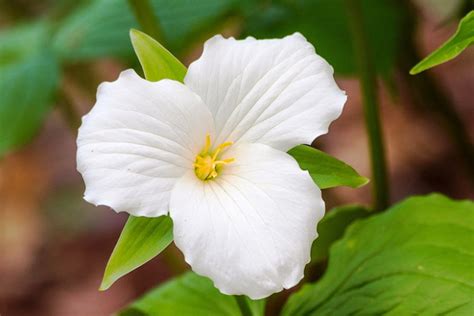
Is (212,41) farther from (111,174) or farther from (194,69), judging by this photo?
(111,174)

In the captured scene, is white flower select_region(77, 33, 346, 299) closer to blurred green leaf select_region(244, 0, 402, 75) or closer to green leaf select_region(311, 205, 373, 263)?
green leaf select_region(311, 205, 373, 263)

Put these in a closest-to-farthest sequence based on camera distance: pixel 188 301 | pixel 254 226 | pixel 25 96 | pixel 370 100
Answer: pixel 254 226 < pixel 188 301 < pixel 370 100 < pixel 25 96

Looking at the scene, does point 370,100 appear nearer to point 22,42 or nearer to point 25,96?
point 25,96

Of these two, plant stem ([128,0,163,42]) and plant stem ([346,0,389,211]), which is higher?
plant stem ([128,0,163,42])

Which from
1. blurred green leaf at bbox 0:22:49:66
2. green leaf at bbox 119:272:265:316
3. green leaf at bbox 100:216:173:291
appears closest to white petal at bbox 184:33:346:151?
green leaf at bbox 100:216:173:291

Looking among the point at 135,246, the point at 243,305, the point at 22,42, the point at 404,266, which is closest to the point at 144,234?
the point at 135,246

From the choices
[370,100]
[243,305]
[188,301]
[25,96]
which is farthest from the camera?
[25,96]
